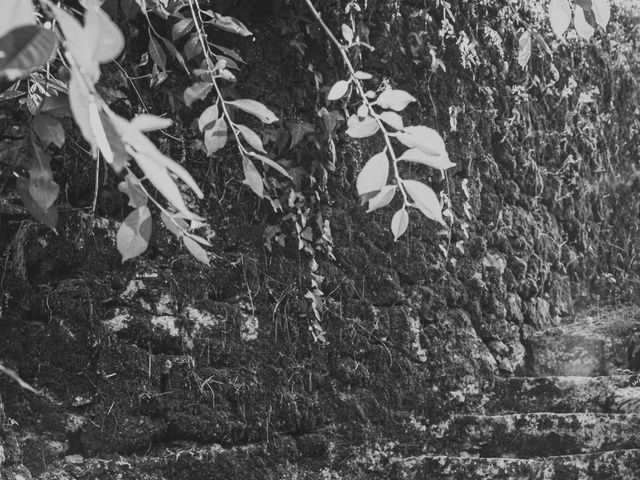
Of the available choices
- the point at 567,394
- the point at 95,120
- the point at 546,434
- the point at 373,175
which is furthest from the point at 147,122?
the point at 567,394

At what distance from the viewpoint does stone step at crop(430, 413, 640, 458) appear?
7.57 ft

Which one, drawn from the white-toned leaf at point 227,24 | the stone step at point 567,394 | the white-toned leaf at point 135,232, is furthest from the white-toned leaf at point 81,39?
the stone step at point 567,394

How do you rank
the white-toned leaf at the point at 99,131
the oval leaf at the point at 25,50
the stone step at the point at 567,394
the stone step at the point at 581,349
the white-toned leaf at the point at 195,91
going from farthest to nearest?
the stone step at the point at 581,349, the stone step at the point at 567,394, the white-toned leaf at the point at 195,91, the white-toned leaf at the point at 99,131, the oval leaf at the point at 25,50

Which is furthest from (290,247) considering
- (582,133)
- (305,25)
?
(582,133)

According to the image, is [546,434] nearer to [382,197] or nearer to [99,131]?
[382,197]

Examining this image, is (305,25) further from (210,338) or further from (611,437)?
(611,437)

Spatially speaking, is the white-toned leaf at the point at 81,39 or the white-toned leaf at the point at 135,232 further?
the white-toned leaf at the point at 135,232

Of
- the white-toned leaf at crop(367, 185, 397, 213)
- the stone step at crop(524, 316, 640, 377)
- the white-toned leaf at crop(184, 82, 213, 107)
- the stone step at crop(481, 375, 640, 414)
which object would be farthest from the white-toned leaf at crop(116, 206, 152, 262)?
the stone step at crop(524, 316, 640, 377)

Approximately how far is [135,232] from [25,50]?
10.8 inches

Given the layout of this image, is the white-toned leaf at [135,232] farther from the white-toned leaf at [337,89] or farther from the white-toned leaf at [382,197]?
the white-toned leaf at [337,89]

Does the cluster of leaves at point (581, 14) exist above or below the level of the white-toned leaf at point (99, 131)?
above

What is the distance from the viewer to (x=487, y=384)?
10.0 feet

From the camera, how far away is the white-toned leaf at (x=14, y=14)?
52cm

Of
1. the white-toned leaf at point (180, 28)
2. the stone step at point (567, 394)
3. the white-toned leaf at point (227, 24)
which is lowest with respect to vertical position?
the stone step at point (567, 394)
